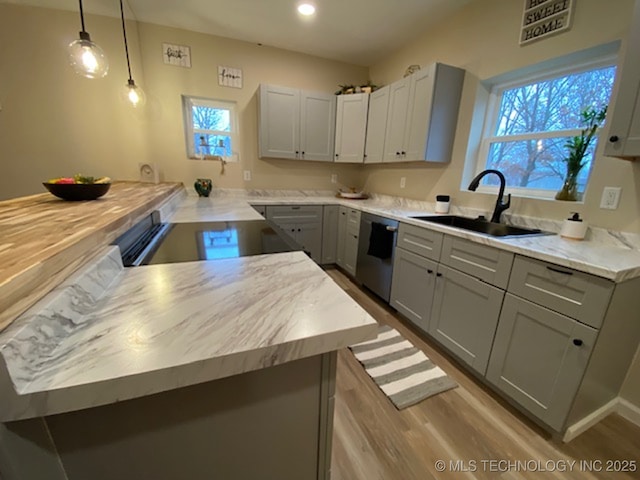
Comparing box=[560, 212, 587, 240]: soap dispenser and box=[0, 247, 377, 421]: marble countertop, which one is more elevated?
box=[560, 212, 587, 240]: soap dispenser

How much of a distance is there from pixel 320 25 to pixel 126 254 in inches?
111

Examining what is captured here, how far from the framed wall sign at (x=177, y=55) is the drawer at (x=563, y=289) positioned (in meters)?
3.53

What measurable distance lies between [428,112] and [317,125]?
4.56 ft

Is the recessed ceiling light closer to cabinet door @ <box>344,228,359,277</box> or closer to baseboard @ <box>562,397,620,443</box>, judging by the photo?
cabinet door @ <box>344,228,359,277</box>

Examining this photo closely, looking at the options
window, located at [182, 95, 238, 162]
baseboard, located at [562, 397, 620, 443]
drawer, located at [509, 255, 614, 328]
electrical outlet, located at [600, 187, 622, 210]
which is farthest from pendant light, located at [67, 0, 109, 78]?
baseboard, located at [562, 397, 620, 443]

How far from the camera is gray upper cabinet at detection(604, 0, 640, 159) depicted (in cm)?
117

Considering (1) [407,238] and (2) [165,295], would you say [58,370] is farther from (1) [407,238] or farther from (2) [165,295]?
(1) [407,238]

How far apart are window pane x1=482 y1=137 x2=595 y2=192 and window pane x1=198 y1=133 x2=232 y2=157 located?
2791 millimetres

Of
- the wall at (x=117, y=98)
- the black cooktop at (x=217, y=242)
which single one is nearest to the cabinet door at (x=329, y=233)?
the wall at (x=117, y=98)

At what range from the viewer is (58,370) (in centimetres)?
43

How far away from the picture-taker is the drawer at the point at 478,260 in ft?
4.79

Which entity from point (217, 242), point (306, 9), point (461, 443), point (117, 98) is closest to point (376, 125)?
point (306, 9)

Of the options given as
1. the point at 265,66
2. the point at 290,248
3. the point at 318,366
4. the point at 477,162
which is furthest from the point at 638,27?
the point at 265,66

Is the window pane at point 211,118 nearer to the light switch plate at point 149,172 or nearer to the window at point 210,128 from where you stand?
the window at point 210,128
